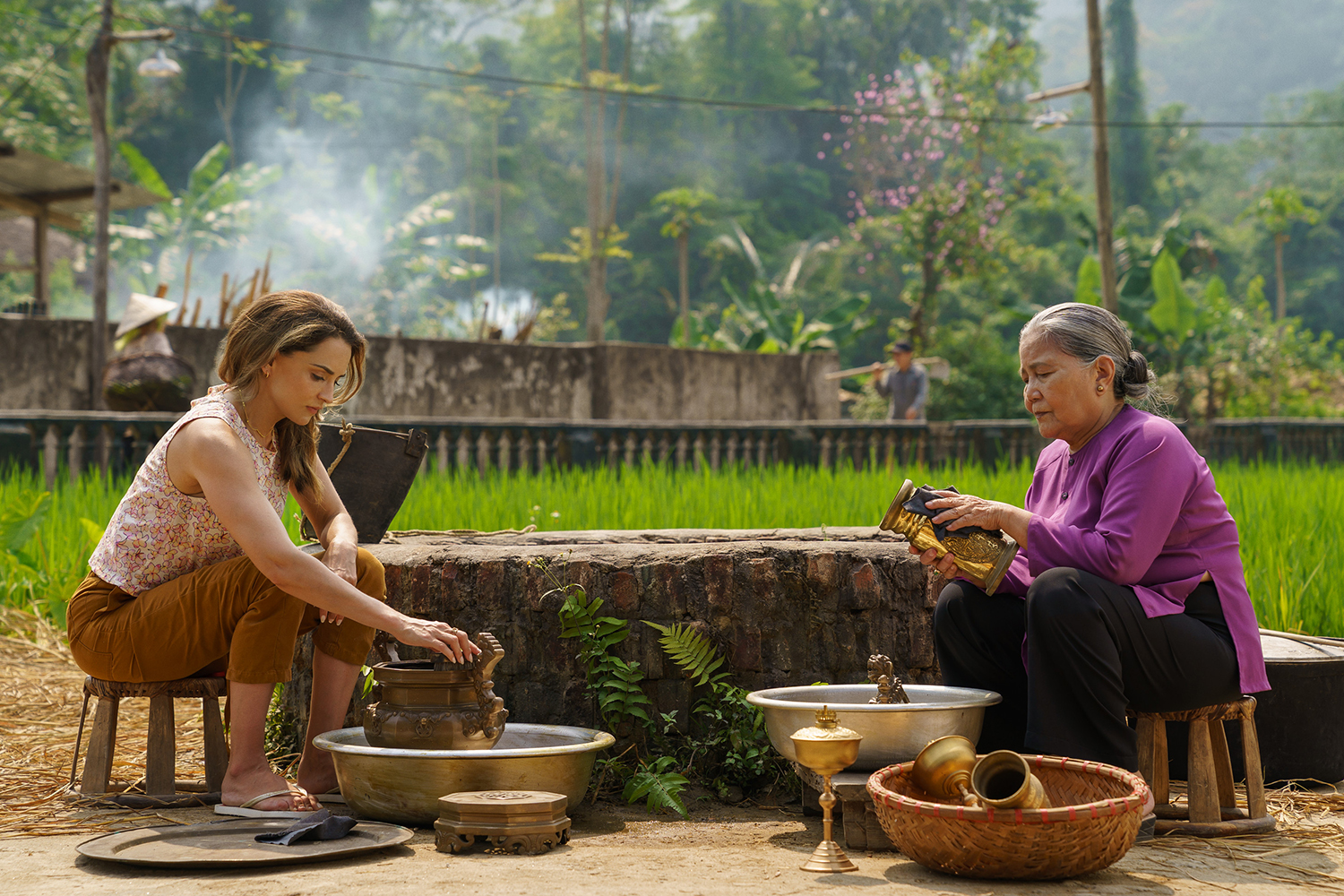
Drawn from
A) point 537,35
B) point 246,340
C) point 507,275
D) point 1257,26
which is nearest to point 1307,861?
point 246,340

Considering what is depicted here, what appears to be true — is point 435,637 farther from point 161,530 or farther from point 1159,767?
point 1159,767

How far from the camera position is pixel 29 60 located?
26.9m

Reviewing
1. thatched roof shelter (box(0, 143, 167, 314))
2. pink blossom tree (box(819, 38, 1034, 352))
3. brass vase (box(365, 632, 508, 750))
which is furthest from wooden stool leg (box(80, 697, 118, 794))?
pink blossom tree (box(819, 38, 1034, 352))

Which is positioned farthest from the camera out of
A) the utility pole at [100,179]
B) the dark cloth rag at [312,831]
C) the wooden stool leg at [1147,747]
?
the utility pole at [100,179]

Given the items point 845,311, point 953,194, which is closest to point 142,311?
point 845,311

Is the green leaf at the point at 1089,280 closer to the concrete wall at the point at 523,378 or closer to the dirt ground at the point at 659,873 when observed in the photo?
the concrete wall at the point at 523,378

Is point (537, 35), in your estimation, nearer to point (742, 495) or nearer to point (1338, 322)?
point (1338, 322)

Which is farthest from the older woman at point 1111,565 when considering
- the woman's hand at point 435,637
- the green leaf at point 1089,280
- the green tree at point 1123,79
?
the green tree at point 1123,79

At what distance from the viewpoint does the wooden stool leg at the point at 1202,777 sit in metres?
2.67

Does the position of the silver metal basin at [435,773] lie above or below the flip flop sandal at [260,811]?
above

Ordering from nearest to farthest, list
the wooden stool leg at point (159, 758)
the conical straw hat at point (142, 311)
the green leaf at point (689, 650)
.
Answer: the wooden stool leg at point (159, 758)
the green leaf at point (689, 650)
the conical straw hat at point (142, 311)

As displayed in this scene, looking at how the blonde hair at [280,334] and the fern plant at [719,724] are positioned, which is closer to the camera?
the blonde hair at [280,334]

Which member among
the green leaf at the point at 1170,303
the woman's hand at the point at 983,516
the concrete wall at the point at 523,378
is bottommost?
the woman's hand at the point at 983,516

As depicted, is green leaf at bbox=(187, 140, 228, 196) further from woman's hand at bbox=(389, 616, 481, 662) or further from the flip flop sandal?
woman's hand at bbox=(389, 616, 481, 662)
